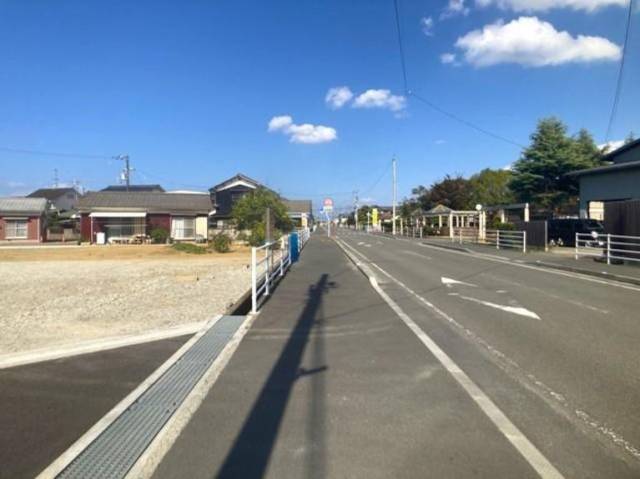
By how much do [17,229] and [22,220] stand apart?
1.00 meters

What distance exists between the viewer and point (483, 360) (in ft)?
21.1

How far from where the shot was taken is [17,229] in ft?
169

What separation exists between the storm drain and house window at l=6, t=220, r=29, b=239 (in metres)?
52.4

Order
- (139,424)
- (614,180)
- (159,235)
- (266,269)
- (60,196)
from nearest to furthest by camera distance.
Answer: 1. (139,424)
2. (266,269)
3. (614,180)
4. (159,235)
5. (60,196)

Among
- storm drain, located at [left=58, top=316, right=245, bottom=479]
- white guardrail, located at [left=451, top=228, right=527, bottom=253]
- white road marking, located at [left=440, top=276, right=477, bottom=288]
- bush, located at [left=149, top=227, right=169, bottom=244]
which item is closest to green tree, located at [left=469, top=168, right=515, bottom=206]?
white guardrail, located at [left=451, top=228, right=527, bottom=253]

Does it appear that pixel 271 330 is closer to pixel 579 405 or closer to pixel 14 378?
pixel 14 378

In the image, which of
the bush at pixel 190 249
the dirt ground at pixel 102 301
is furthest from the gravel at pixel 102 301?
the bush at pixel 190 249

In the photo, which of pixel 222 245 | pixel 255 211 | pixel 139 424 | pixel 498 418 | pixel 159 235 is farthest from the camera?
pixel 159 235

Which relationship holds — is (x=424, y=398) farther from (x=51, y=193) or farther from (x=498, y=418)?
(x=51, y=193)

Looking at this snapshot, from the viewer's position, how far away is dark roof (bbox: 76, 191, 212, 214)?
48.2 metres

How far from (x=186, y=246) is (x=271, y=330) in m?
27.5

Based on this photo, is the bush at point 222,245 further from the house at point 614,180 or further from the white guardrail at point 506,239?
the house at point 614,180

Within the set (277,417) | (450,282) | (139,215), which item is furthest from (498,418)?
(139,215)

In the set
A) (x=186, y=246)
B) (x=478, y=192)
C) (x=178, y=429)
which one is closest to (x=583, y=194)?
(x=186, y=246)
